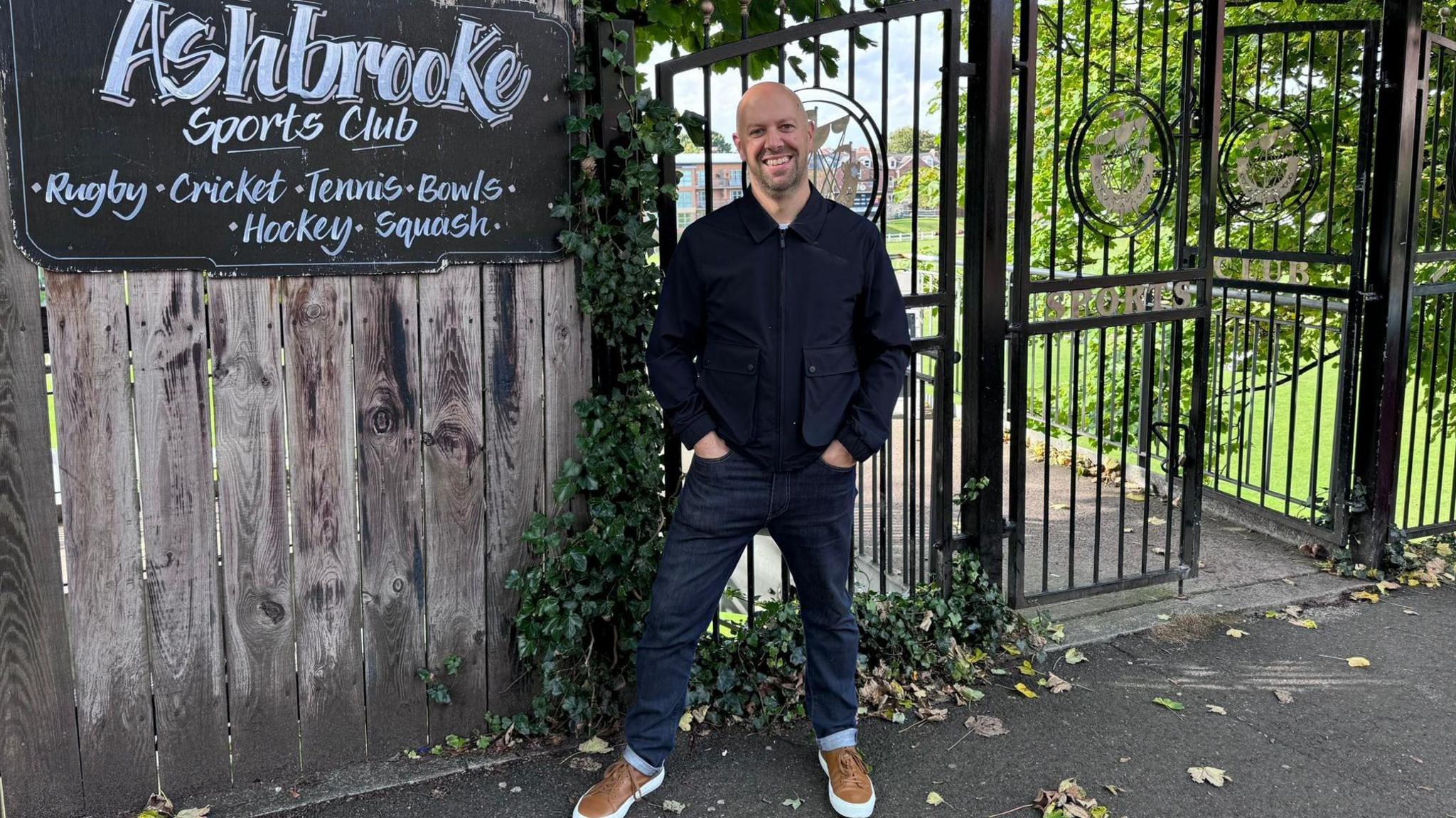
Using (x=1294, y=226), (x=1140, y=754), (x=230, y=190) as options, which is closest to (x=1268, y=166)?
(x=1294, y=226)

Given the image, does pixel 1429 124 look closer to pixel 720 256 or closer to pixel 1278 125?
pixel 1278 125

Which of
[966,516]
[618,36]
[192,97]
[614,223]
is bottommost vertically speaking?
[966,516]

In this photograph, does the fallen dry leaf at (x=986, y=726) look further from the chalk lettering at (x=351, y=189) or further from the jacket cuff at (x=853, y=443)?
the chalk lettering at (x=351, y=189)

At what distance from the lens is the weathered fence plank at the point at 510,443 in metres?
3.56

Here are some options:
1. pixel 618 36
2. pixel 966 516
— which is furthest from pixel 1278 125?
pixel 618 36

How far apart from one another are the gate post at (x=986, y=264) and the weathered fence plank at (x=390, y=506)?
215 centimetres

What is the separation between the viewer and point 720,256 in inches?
126

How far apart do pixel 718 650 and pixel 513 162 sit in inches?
70.8

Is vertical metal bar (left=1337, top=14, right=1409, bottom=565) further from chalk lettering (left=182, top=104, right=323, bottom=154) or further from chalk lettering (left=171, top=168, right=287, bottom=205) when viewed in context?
chalk lettering (left=171, top=168, right=287, bottom=205)

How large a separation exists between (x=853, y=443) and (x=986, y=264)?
4.93 feet

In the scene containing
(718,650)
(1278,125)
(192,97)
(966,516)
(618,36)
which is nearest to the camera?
(192,97)

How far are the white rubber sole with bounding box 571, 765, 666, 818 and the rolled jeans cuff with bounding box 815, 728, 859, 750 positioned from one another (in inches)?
8.9

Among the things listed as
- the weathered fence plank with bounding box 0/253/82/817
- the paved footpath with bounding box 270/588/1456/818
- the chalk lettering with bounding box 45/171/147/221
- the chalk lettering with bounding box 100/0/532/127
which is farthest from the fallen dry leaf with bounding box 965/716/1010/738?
the chalk lettering with bounding box 45/171/147/221

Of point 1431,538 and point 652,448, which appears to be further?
point 1431,538
